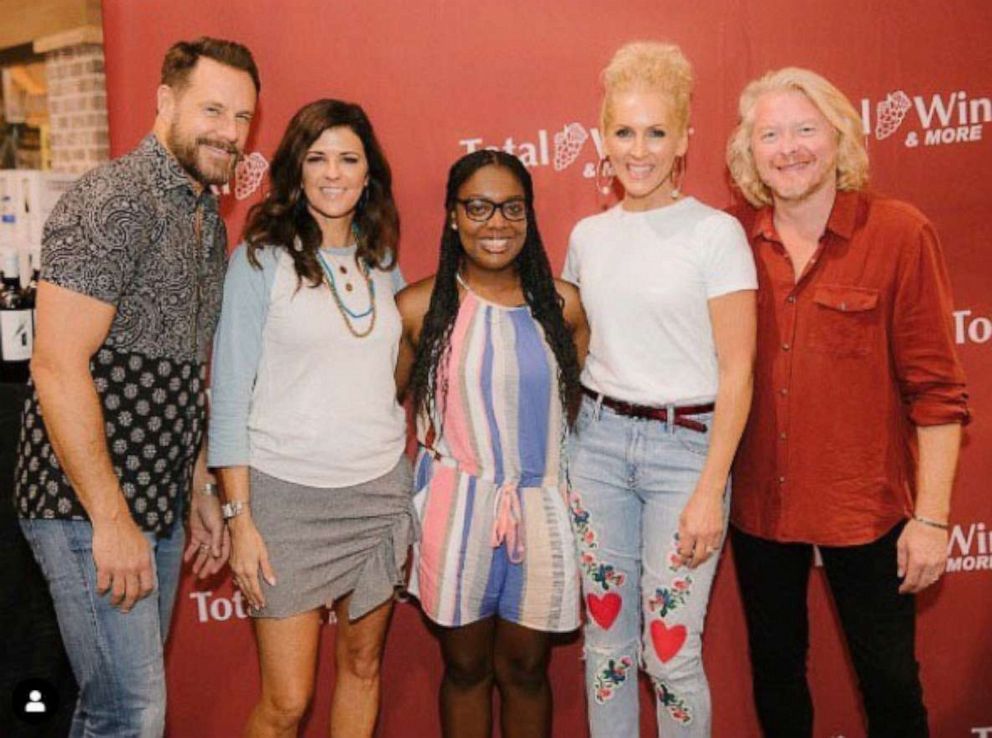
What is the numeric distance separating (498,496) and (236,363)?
66cm

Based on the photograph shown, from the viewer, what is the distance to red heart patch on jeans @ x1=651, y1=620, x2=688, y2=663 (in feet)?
6.75

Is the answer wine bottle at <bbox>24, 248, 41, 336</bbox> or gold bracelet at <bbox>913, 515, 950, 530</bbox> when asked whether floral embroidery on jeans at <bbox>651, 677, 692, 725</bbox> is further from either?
wine bottle at <bbox>24, 248, 41, 336</bbox>

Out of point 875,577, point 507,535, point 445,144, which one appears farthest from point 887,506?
point 445,144

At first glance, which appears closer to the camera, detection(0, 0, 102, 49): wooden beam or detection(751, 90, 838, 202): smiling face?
detection(751, 90, 838, 202): smiling face

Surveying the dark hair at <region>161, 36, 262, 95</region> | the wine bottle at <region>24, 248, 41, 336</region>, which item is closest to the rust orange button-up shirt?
the dark hair at <region>161, 36, 262, 95</region>

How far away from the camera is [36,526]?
68.6 inches

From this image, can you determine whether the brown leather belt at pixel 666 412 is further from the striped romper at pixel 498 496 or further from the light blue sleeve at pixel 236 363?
the light blue sleeve at pixel 236 363

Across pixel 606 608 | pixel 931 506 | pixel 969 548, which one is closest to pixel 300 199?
pixel 606 608

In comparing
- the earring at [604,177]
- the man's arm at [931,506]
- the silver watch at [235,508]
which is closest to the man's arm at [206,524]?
the silver watch at [235,508]

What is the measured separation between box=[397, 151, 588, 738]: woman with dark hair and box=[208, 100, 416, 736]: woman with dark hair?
0.10 metres

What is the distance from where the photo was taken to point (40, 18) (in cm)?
511

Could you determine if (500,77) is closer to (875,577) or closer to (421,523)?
(421,523)

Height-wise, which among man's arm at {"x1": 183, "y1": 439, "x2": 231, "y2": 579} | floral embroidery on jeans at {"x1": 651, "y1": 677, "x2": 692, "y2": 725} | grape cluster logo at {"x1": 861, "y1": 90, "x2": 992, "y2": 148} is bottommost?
floral embroidery on jeans at {"x1": 651, "y1": 677, "x2": 692, "y2": 725}

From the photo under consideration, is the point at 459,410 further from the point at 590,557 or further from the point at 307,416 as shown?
the point at 590,557
